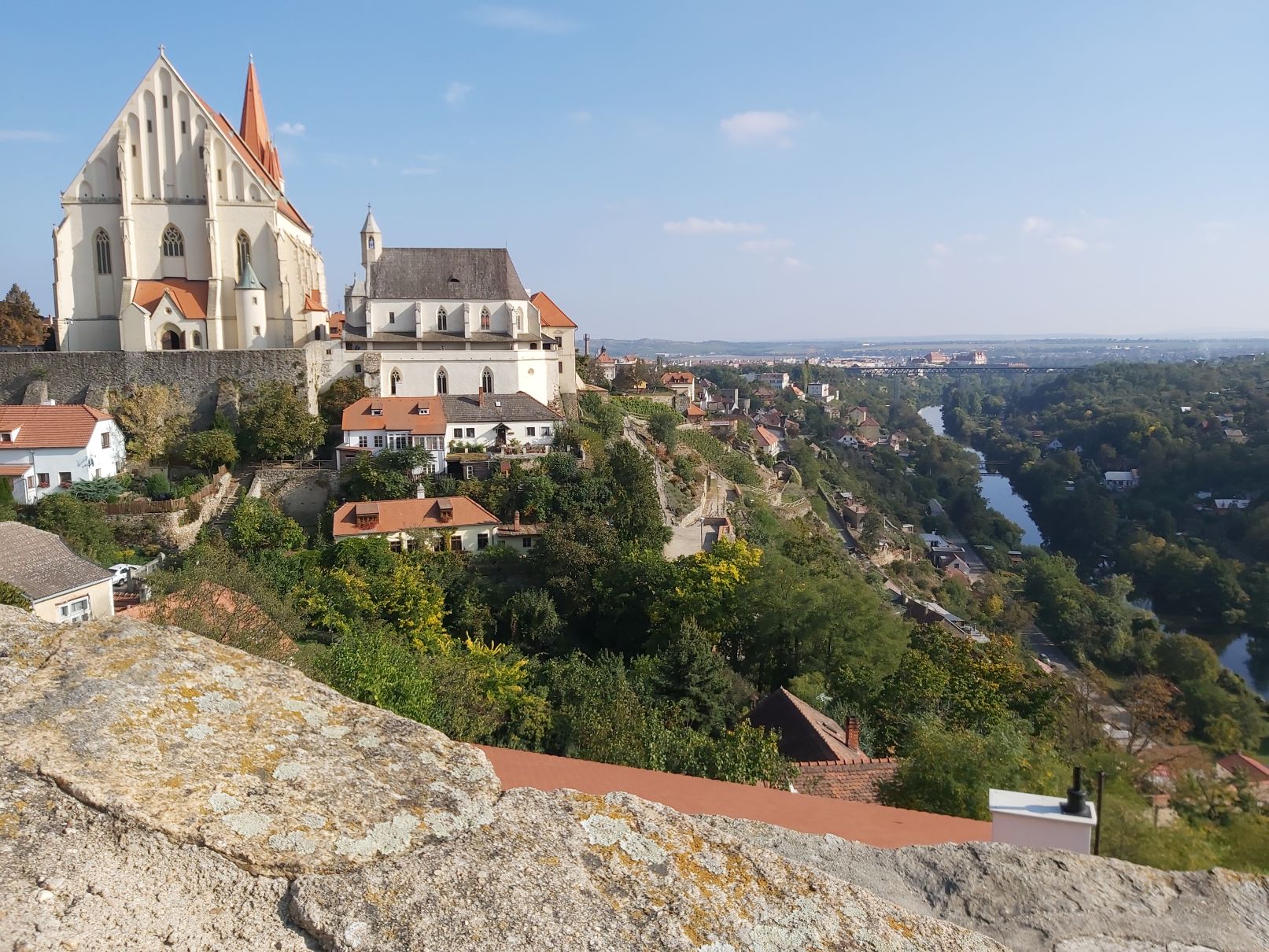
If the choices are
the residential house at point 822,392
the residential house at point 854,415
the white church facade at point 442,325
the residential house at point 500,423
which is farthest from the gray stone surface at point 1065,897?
the residential house at point 822,392

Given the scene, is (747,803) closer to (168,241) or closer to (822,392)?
(168,241)

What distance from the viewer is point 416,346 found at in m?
41.8

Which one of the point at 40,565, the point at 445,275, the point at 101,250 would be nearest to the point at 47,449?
the point at 40,565

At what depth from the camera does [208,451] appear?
35.8 metres

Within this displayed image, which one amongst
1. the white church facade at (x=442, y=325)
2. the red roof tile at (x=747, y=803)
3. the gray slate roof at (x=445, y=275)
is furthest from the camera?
the gray slate roof at (x=445, y=275)

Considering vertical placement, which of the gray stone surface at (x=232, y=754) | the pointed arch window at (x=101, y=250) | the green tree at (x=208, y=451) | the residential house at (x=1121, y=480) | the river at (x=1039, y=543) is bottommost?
the river at (x=1039, y=543)

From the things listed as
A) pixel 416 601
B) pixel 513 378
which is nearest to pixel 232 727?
pixel 416 601

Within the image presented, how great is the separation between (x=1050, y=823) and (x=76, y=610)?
993 inches

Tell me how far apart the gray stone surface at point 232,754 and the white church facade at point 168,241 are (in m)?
40.6

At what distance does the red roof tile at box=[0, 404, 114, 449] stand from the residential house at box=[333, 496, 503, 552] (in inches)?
384

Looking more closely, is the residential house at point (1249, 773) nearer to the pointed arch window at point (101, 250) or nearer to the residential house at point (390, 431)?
the residential house at point (390, 431)

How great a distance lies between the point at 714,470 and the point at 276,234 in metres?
26.9

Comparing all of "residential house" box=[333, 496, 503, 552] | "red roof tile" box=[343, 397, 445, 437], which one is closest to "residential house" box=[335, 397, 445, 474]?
"red roof tile" box=[343, 397, 445, 437]

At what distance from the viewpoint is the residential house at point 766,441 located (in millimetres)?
85944
